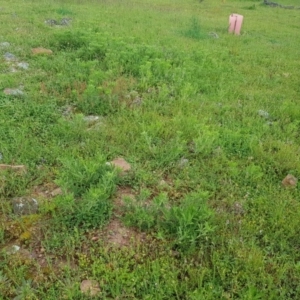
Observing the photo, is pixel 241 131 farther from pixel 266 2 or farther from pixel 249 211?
pixel 266 2

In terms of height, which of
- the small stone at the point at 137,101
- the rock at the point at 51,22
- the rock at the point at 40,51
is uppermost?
the rock at the point at 51,22

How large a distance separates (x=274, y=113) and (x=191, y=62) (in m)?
2.19

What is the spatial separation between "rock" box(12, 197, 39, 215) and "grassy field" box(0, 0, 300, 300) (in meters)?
0.06

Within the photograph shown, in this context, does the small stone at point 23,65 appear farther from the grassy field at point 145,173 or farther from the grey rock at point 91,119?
the grey rock at point 91,119

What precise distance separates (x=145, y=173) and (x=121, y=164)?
33cm

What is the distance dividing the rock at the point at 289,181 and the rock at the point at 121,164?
5.73 feet

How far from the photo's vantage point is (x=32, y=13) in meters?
11.8

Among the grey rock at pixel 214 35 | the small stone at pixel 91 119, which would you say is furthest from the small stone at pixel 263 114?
the grey rock at pixel 214 35

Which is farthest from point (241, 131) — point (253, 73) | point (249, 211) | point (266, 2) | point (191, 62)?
point (266, 2)

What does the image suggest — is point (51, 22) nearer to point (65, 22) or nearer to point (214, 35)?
point (65, 22)

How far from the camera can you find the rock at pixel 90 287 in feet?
9.22

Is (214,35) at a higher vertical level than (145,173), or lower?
higher

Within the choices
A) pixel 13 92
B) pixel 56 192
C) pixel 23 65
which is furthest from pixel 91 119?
pixel 23 65

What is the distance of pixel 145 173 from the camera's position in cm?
411
